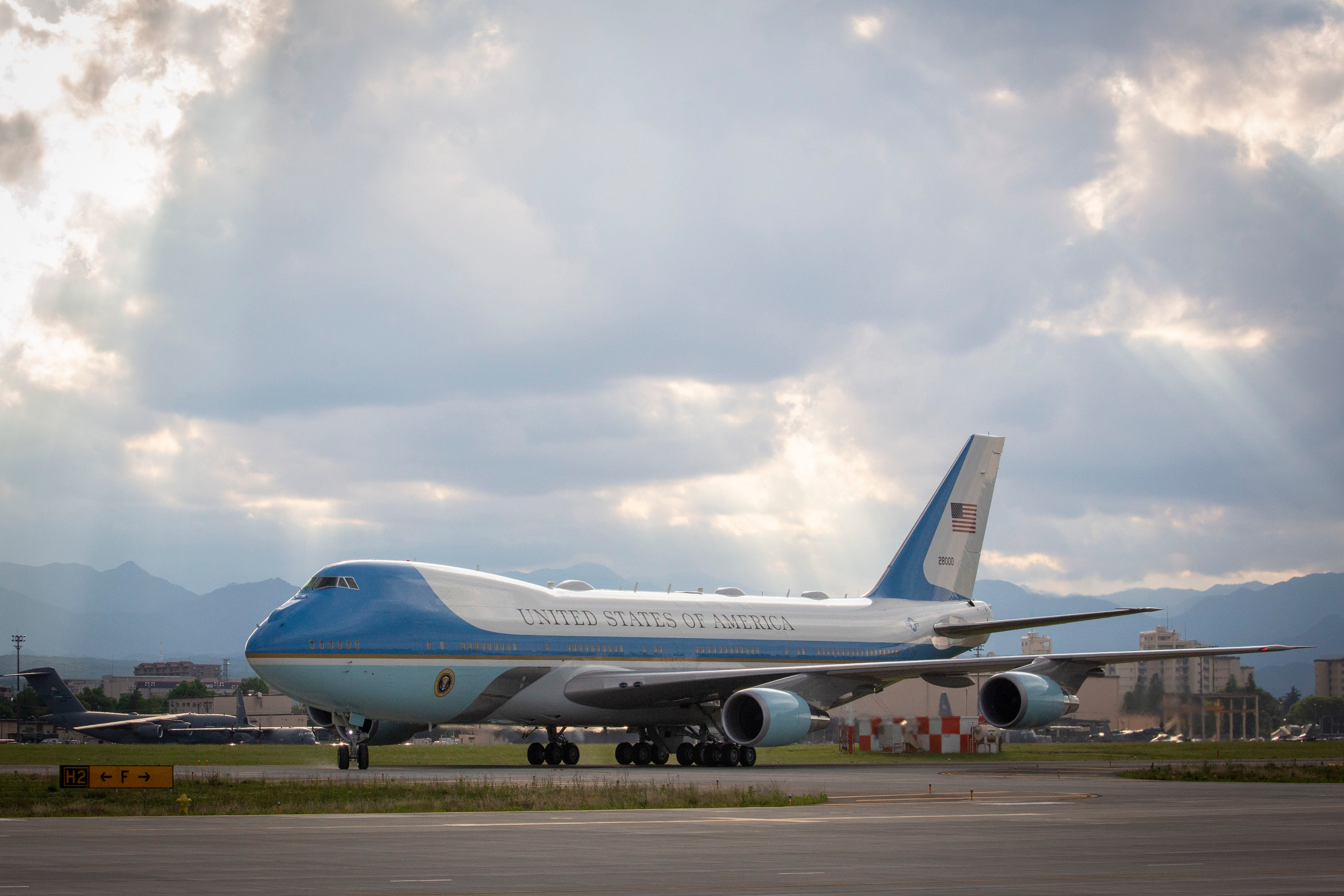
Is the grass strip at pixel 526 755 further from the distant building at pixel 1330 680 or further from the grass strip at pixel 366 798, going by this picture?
the distant building at pixel 1330 680

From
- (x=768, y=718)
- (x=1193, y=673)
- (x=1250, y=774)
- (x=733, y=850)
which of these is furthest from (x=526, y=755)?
(x=1193, y=673)

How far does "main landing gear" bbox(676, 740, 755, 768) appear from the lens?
39.3 meters

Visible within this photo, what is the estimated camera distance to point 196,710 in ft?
561

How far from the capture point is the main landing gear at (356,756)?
34.6 metres

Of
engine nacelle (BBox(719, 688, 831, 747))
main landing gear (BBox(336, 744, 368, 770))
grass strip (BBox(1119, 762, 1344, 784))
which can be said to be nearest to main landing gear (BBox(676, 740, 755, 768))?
engine nacelle (BBox(719, 688, 831, 747))

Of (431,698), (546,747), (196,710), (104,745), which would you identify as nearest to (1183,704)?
(546,747)

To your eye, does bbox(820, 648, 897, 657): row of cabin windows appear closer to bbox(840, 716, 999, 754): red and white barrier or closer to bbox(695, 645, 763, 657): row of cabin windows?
bbox(695, 645, 763, 657): row of cabin windows

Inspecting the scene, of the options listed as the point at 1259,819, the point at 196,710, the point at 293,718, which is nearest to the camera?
the point at 1259,819

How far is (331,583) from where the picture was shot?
35.1 meters

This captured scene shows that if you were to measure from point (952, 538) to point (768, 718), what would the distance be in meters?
17.4

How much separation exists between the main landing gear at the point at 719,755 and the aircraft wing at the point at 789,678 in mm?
1294

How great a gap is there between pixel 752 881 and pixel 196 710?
171 metres

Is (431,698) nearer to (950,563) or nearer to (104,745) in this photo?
(950,563)

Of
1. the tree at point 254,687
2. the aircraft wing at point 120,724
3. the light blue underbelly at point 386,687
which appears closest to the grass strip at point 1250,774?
the light blue underbelly at point 386,687
